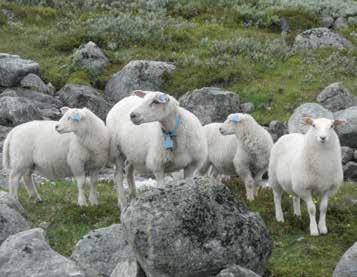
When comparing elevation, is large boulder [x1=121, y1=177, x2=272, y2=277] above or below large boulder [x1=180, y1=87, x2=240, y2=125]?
above

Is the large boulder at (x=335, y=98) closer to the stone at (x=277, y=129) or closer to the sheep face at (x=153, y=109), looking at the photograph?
the stone at (x=277, y=129)

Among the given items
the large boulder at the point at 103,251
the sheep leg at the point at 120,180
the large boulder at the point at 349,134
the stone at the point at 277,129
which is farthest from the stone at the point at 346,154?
the large boulder at the point at 103,251

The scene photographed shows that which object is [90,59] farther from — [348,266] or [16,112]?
[348,266]

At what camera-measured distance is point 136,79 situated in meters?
30.2

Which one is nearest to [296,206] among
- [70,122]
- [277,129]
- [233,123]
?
[233,123]

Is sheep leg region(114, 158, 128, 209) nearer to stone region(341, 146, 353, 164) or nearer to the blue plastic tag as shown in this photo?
the blue plastic tag

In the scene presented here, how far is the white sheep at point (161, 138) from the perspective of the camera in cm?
1503

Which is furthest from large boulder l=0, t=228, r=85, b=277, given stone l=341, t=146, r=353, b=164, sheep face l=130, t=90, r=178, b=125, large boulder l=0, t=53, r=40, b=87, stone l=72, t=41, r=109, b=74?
stone l=72, t=41, r=109, b=74

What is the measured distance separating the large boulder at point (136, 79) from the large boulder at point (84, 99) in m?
0.99

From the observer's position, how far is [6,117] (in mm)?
27125

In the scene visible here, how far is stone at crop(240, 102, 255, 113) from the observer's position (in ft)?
91.1

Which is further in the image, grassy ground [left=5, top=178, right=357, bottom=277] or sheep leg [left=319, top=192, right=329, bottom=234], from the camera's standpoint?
sheep leg [left=319, top=192, right=329, bottom=234]

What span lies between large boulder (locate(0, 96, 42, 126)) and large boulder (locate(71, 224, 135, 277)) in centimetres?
1529

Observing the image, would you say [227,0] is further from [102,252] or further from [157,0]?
[102,252]
